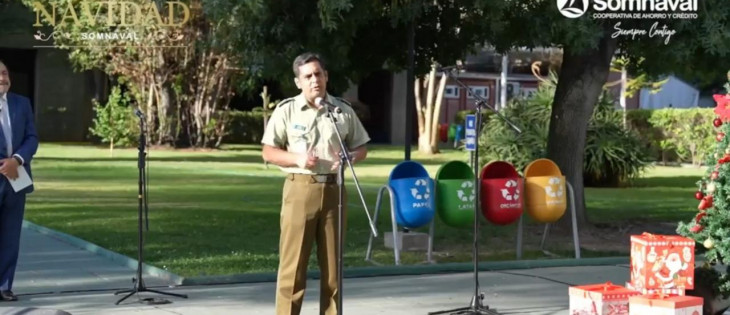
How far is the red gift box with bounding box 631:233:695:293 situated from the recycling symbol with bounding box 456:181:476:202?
14.5 ft

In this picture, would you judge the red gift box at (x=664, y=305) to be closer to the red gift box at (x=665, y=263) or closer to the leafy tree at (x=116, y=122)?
the red gift box at (x=665, y=263)

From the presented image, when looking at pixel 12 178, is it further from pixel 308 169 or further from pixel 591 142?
pixel 591 142

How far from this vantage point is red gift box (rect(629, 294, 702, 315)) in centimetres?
737

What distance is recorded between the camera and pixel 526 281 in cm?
1088

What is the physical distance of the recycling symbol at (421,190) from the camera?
1175 cm

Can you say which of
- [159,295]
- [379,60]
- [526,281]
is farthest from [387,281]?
[379,60]

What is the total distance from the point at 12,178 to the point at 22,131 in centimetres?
45

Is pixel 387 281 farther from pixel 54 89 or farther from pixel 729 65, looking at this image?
pixel 54 89

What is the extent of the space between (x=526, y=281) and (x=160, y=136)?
26090 millimetres

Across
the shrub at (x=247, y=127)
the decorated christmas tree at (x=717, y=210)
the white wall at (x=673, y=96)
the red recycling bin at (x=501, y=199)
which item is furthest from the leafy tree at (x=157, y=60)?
the decorated christmas tree at (x=717, y=210)

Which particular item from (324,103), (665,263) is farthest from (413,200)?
(324,103)

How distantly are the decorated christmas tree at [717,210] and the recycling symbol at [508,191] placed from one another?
12.8ft

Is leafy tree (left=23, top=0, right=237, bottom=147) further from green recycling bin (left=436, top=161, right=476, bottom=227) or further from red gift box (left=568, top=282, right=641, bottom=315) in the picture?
red gift box (left=568, top=282, right=641, bottom=315)

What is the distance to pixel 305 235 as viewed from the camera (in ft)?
24.4
